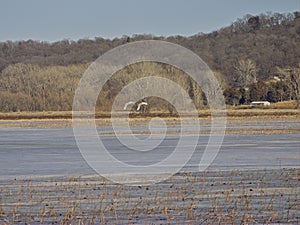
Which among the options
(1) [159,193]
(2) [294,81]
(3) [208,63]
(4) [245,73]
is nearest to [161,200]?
(1) [159,193]

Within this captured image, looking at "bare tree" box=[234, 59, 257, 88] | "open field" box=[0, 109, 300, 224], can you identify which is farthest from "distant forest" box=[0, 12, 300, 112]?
"open field" box=[0, 109, 300, 224]

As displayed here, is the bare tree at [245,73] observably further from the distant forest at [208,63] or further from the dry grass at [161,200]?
the dry grass at [161,200]

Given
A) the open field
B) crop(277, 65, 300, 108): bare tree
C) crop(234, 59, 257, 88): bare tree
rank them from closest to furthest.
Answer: the open field → crop(277, 65, 300, 108): bare tree → crop(234, 59, 257, 88): bare tree

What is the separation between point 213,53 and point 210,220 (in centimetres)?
13169

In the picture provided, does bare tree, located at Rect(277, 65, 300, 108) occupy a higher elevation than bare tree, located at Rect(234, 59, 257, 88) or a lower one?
lower

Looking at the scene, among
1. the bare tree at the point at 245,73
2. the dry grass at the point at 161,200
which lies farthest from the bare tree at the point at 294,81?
the dry grass at the point at 161,200

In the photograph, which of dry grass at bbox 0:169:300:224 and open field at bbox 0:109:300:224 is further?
open field at bbox 0:109:300:224

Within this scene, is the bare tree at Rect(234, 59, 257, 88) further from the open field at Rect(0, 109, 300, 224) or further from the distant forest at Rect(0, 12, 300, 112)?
the open field at Rect(0, 109, 300, 224)

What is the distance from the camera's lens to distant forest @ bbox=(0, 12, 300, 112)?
89875 mm

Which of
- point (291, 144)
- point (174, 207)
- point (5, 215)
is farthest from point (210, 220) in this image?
point (291, 144)

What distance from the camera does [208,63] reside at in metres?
132

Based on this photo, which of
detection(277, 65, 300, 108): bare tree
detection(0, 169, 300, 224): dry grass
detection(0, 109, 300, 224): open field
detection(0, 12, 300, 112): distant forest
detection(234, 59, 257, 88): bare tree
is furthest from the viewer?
detection(234, 59, 257, 88): bare tree

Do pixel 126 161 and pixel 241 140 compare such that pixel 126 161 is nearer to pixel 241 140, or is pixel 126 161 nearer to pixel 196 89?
pixel 241 140

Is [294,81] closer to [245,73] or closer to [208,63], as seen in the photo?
[245,73]
